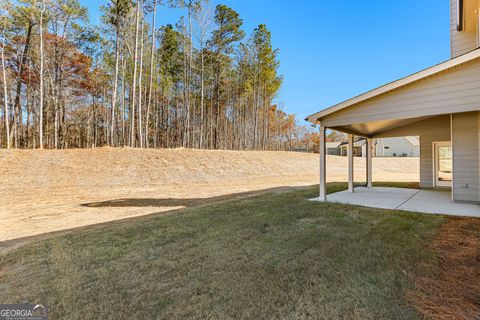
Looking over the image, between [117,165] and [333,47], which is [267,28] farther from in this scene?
[117,165]

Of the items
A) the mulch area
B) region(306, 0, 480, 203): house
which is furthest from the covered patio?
the mulch area

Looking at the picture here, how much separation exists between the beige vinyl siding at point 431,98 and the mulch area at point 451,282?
2.48 meters

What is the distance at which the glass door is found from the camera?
8.63 metres

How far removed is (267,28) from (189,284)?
23.0m

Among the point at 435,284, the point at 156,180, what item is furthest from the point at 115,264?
the point at 156,180

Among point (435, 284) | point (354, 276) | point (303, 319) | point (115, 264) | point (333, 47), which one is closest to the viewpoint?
point (303, 319)

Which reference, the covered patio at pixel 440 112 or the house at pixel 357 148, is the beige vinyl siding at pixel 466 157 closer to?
the covered patio at pixel 440 112

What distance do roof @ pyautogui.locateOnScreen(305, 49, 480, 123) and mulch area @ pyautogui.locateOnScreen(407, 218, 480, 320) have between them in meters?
3.09

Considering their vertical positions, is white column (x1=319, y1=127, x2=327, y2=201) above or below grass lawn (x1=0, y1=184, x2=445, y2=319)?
above

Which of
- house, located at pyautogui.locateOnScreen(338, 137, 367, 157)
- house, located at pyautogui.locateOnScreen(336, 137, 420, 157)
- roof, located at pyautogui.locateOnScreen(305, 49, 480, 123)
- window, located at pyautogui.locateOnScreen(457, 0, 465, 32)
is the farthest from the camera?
house, located at pyautogui.locateOnScreen(338, 137, 367, 157)

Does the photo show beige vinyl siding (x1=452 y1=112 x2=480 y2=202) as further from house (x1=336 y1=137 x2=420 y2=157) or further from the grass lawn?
house (x1=336 y1=137 x2=420 y2=157)

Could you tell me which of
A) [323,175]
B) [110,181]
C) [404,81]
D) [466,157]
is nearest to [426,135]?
[466,157]

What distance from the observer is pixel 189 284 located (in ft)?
7.28
